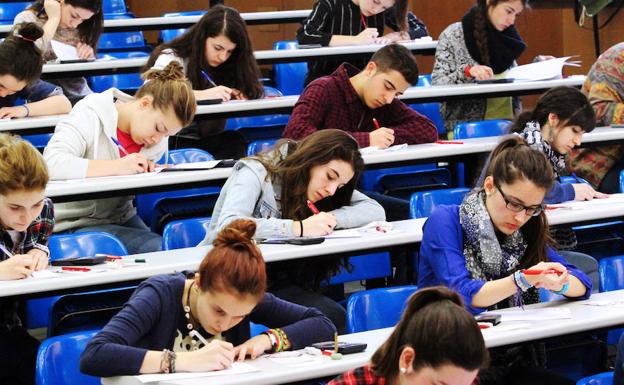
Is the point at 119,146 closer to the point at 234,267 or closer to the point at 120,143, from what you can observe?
the point at 120,143

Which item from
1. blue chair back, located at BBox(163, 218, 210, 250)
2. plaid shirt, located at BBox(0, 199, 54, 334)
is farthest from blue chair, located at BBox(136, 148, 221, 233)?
plaid shirt, located at BBox(0, 199, 54, 334)

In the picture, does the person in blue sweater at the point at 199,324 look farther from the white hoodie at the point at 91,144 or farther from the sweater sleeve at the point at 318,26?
the sweater sleeve at the point at 318,26

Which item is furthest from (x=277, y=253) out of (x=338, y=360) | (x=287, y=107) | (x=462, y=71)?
(x=462, y=71)

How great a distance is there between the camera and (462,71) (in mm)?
6047

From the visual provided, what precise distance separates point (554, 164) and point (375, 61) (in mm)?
909

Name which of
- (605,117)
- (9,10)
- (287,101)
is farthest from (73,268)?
(9,10)

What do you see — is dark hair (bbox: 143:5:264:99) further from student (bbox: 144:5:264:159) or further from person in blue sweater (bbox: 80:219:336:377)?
person in blue sweater (bbox: 80:219:336:377)

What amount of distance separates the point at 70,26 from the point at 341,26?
1.51 m

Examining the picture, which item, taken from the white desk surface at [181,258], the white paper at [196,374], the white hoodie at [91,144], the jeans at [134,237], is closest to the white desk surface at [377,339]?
the white paper at [196,374]

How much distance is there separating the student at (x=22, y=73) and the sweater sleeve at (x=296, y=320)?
202 centimetres

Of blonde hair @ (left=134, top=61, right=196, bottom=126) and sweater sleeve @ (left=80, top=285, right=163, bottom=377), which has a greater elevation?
blonde hair @ (left=134, top=61, right=196, bottom=126)

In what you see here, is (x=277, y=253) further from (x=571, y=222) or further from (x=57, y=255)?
(x=571, y=222)

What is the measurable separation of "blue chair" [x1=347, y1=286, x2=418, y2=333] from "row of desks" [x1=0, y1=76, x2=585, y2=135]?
76.5 inches

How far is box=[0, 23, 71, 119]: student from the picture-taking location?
464cm
